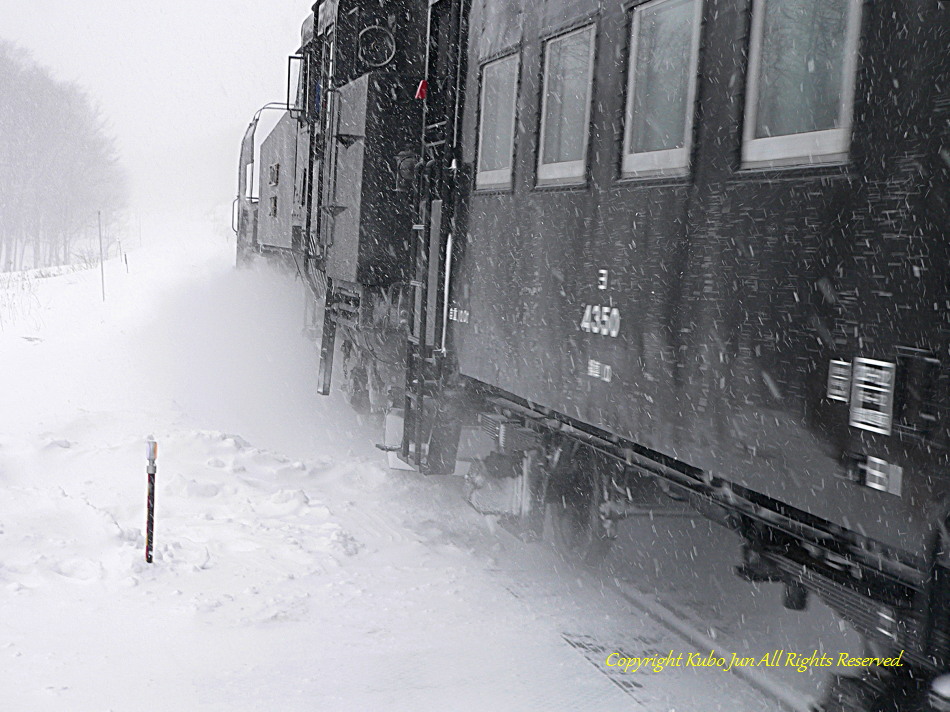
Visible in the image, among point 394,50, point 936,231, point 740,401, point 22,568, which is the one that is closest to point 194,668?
point 22,568

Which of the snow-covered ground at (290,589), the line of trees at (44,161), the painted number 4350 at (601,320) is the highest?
the line of trees at (44,161)

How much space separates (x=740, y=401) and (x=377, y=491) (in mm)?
5249

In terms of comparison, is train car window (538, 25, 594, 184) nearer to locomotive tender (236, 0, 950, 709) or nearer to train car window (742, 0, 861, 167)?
locomotive tender (236, 0, 950, 709)

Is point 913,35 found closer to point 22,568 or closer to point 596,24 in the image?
point 596,24

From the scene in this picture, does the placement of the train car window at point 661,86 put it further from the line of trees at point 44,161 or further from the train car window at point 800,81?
the line of trees at point 44,161

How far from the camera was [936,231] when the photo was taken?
2738mm

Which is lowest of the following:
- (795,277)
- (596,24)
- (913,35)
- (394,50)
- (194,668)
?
(194,668)

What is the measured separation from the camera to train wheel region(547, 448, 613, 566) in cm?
558

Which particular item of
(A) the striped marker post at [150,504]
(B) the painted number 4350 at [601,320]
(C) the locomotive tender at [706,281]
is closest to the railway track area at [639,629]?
(C) the locomotive tender at [706,281]

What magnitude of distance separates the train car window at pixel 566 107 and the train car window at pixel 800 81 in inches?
53.0

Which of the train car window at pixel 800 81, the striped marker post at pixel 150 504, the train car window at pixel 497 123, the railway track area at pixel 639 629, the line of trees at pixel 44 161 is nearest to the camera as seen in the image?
the train car window at pixel 800 81

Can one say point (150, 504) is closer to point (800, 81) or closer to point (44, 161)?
point (800, 81)

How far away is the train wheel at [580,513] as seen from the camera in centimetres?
558

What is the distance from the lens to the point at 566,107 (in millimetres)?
5105
